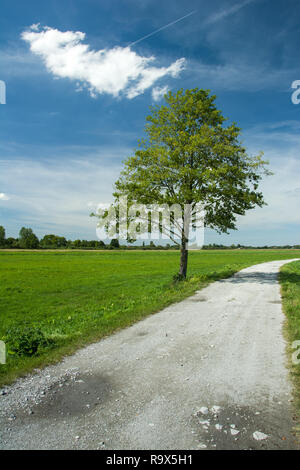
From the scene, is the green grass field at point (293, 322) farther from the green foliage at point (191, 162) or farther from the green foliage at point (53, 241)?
the green foliage at point (53, 241)

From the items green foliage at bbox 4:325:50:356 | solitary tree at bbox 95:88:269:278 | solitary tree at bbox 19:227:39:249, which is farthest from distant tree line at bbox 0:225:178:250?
green foliage at bbox 4:325:50:356

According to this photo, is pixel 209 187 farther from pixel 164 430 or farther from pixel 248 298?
pixel 164 430

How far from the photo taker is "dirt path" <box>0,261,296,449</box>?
411 cm

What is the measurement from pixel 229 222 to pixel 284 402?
2058 cm

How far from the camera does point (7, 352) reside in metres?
7.85

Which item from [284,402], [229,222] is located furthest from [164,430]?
[229,222]

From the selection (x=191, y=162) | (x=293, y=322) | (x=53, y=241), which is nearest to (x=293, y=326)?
(x=293, y=322)

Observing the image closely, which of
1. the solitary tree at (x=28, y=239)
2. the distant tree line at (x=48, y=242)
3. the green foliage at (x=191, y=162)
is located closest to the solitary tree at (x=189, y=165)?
the green foliage at (x=191, y=162)

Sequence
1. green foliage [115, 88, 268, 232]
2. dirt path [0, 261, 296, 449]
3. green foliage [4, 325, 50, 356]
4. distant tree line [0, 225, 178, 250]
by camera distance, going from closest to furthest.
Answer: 1. dirt path [0, 261, 296, 449]
2. green foliage [4, 325, 50, 356]
3. green foliage [115, 88, 268, 232]
4. distant tree line [0, 225, 178, 250]

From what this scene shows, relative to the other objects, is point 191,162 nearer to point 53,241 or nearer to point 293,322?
point 293,322

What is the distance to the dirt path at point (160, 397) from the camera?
4.11m

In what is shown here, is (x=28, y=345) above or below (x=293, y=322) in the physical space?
below

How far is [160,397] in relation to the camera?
5.20 m

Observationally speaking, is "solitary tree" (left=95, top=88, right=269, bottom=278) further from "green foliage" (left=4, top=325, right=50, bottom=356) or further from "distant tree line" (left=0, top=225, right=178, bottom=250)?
"distant tree line" (left=0, top=225, right=178, bottom=250)
